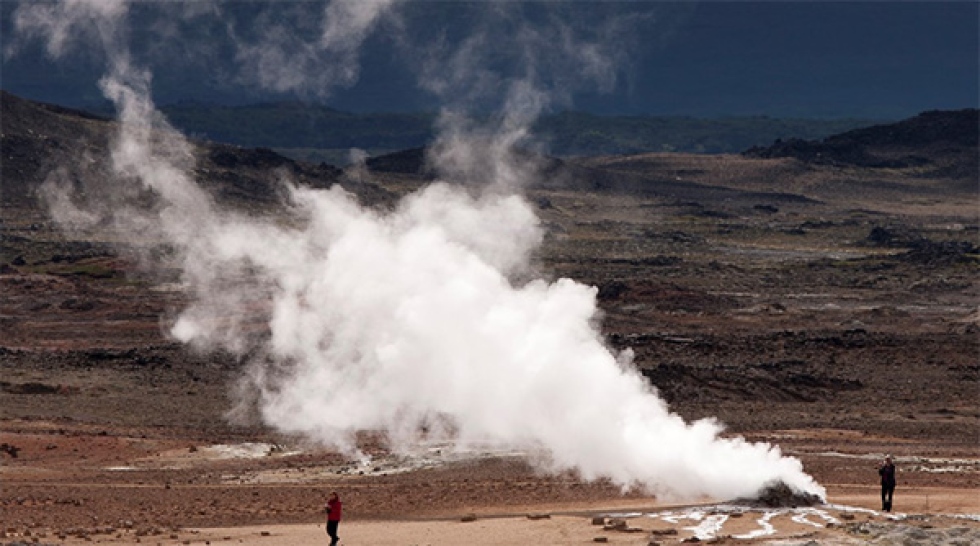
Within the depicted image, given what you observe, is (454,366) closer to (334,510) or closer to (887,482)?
(334,510)

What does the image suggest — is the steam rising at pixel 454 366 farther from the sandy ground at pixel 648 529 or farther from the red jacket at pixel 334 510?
the red jacket at pixel 334 510

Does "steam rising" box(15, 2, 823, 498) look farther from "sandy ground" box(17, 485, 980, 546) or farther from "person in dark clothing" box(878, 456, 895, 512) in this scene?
"sandy ground" box(17, 485, 980, 546)

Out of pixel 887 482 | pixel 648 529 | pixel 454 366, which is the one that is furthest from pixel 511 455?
pixel 887 482

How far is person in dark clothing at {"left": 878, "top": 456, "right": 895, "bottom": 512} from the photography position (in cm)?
3509

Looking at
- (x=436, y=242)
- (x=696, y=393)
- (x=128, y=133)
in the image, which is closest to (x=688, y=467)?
(x=436, y=242)

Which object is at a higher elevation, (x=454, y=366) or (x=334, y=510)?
(x=454, y=366)

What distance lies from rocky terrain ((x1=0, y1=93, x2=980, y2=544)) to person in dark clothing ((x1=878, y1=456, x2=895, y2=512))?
0.98 metres

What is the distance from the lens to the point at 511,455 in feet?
148

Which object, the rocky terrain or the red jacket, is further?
the rocky terrain

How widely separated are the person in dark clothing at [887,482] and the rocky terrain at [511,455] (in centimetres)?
98

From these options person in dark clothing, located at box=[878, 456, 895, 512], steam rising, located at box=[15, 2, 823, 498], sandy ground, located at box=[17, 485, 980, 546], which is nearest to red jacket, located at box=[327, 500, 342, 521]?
sandy ground, located at box=[17, 485, 980, 546]

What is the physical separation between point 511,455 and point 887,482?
12461 millimetres

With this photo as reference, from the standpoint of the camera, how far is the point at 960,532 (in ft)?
106

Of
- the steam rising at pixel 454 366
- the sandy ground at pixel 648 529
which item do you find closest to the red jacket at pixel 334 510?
the sandy ground at pixel 648 529
